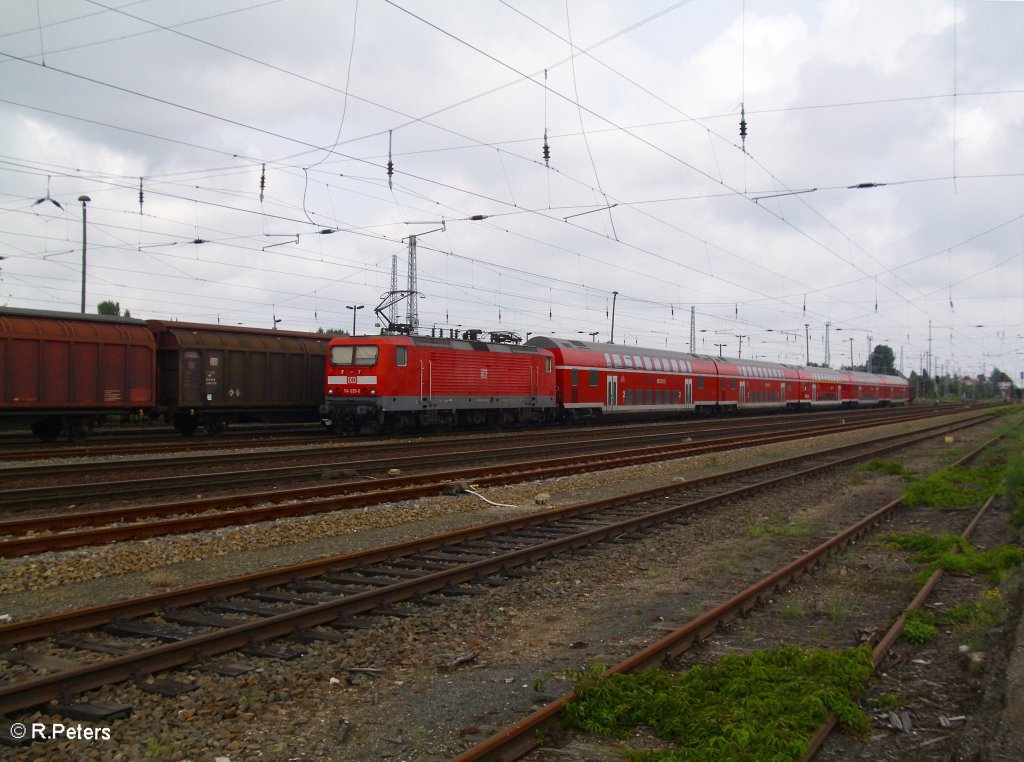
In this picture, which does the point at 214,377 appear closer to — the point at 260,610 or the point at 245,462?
the point at 245,462

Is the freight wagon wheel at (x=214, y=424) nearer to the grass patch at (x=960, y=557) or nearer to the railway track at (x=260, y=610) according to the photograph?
the railway track at (x=260, y=610)

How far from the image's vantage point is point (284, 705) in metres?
5.24

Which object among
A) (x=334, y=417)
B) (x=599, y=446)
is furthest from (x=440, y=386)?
(x=599, y=446)

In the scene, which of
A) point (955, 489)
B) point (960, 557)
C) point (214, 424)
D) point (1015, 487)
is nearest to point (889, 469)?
point (955, 489)

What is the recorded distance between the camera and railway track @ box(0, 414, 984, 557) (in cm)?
1001

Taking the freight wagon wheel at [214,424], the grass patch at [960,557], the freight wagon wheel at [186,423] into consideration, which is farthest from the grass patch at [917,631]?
the freight wagon wheel at [186,423]

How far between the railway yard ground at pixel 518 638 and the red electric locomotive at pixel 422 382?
38.9 ft

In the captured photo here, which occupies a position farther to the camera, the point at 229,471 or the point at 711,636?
the point at 229,471

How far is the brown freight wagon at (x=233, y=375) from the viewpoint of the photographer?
934 inches

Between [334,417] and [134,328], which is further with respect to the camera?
[334,417]

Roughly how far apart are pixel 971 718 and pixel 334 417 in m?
21.8

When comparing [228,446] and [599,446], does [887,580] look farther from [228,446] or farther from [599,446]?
[228,446]

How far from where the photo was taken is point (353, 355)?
25.0 m

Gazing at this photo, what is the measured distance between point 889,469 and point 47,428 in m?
22.7
